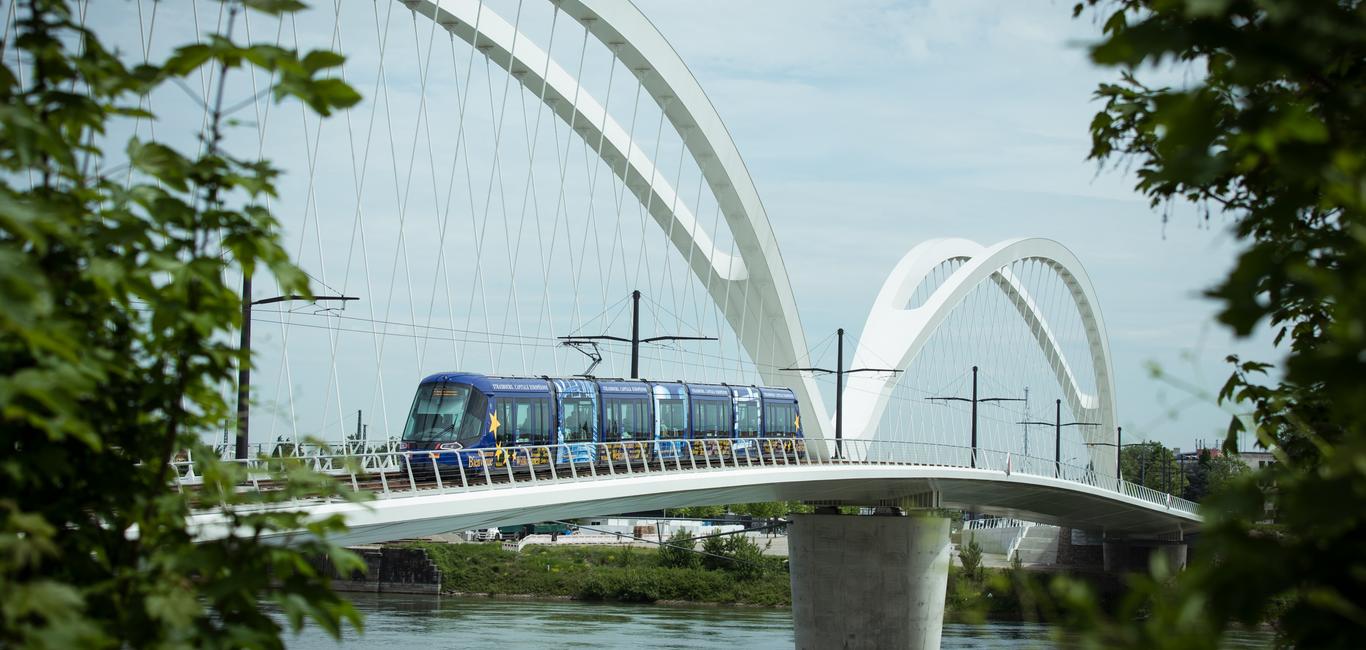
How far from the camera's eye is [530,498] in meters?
21.5

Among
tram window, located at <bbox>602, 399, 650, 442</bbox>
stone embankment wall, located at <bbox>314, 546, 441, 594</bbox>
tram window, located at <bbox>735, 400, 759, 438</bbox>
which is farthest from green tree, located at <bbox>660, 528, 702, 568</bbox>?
tram window, located at <bbox>602, 399, 650, 442</bbox>

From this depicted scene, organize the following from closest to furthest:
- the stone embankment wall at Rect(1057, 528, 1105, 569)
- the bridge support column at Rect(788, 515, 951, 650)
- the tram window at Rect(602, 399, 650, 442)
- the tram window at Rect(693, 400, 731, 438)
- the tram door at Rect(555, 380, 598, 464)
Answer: the tram door at Rect(555, 380, 598, 464)
the tram window at Rect(602, 399, 650, 442)
the tram window at Rect(693, 400, 731, 438)
the bridge support column at Rect(788, 515, 951, 650)
the stone embankment wall at Rect(1057, 528, 1105, 569)

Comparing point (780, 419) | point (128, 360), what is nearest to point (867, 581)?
point (780, 419)

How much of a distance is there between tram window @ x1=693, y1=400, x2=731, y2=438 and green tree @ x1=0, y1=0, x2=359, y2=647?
28.9m

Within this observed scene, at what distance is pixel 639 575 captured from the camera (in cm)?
6025

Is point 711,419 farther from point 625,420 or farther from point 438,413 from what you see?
point 438,413

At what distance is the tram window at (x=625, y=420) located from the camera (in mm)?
29469

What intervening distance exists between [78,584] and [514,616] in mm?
45553

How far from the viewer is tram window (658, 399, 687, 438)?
31594 millimetres

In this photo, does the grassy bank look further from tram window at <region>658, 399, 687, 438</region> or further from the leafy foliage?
the leafy foliage

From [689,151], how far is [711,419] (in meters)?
11.0

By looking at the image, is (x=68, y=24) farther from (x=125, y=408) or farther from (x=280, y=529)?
(x=280, y=529)

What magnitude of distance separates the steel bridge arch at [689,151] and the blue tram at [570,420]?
811 centimetres

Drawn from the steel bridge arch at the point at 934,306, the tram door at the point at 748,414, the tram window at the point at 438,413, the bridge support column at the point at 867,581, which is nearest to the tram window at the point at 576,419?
the tram window at the point at 438,413
